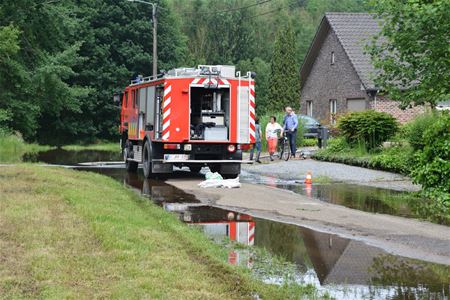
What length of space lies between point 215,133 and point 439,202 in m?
6.99

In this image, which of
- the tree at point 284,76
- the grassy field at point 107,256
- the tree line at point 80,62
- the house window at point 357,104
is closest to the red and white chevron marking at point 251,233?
the grassy field at point 107,256

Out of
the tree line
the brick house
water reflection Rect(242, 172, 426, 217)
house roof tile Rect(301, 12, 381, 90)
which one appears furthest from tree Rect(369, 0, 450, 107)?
the tree line

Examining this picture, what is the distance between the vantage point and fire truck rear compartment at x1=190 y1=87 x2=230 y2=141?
19.9 metres

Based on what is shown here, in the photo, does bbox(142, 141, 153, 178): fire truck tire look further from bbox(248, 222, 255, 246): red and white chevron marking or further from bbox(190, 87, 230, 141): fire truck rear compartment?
bbox(248, 222, 255, 246): red and white chevron marking

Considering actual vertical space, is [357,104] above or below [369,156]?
above

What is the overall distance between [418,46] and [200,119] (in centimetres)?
669

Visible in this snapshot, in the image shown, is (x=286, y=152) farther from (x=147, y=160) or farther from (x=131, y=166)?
(x=147, y=160)

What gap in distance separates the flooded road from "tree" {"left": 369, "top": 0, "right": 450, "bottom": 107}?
3.29 metres

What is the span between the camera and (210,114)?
20.2 metres

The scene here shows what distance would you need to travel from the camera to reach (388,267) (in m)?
8.57

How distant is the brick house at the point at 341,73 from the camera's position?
3709cm

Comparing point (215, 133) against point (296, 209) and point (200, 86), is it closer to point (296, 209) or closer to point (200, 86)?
point (200, 86)

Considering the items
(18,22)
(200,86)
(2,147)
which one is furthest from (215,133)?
(18,22)

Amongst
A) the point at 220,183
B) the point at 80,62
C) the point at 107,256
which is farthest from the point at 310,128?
the point at 107,256
